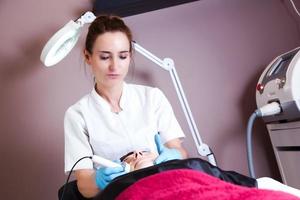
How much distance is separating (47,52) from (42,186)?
0.62 meters

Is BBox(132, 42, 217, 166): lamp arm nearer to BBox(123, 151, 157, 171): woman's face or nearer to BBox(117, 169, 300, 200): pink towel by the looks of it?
BBox(123, 151, 157, 171): woman's face

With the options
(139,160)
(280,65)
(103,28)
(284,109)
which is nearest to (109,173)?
(139,160)

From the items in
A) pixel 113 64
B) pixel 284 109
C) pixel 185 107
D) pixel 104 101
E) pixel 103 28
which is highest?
pixel 103 28

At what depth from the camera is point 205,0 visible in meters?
1.56

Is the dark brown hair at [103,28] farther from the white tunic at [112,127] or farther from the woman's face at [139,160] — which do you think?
the woman's face at [139,160]

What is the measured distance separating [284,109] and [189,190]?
78 cm

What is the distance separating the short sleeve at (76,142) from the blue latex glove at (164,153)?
0.23 metres

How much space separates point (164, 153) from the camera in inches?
40.6

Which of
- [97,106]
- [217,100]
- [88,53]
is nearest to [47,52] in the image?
[88,53]

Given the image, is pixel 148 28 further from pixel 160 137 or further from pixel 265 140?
pixel 265 140

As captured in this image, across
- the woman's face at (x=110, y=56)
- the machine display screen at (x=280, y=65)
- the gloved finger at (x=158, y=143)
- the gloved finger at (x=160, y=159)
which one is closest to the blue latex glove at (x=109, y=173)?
the gloved finger at (x=160, y=159)

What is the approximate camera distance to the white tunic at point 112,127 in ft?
3.76

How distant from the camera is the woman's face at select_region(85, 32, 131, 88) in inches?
44.2

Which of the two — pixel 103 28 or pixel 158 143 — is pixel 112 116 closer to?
pixel 158 143
